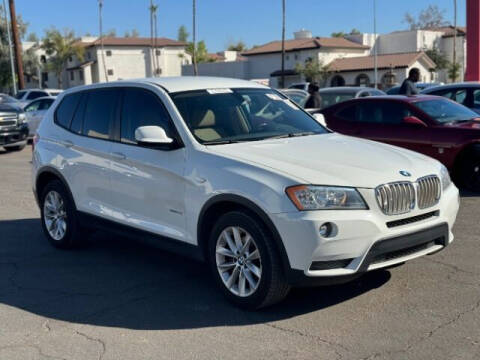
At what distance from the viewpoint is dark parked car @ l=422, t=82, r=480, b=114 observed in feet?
41.4

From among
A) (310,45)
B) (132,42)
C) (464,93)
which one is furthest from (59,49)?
(464,93)

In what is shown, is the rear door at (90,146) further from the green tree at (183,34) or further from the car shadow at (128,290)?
the green tree at (183,34)

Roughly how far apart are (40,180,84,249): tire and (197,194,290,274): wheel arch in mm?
2154

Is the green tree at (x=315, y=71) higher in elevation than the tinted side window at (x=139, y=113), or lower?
lower

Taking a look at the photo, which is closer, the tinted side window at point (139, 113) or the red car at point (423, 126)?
the tinted side window at point (139, 113)

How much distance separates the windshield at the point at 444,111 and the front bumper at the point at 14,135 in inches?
473

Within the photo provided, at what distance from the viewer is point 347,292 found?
17.1 feet

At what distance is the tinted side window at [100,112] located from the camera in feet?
20.5

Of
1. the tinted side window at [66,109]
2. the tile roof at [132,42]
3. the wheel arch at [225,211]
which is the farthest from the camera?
the tile roof at [132,42]

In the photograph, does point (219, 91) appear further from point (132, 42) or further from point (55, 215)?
point (132, 42)

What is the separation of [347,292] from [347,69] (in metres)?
58.6

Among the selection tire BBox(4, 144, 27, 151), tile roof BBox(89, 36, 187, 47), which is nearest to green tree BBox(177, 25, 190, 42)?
tile roof BBox(89, 36, 187, 47)

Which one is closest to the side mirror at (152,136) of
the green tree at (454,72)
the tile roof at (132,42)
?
the green tree at (454,72)

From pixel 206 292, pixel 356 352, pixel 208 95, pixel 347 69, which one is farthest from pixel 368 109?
pixel 347 69
